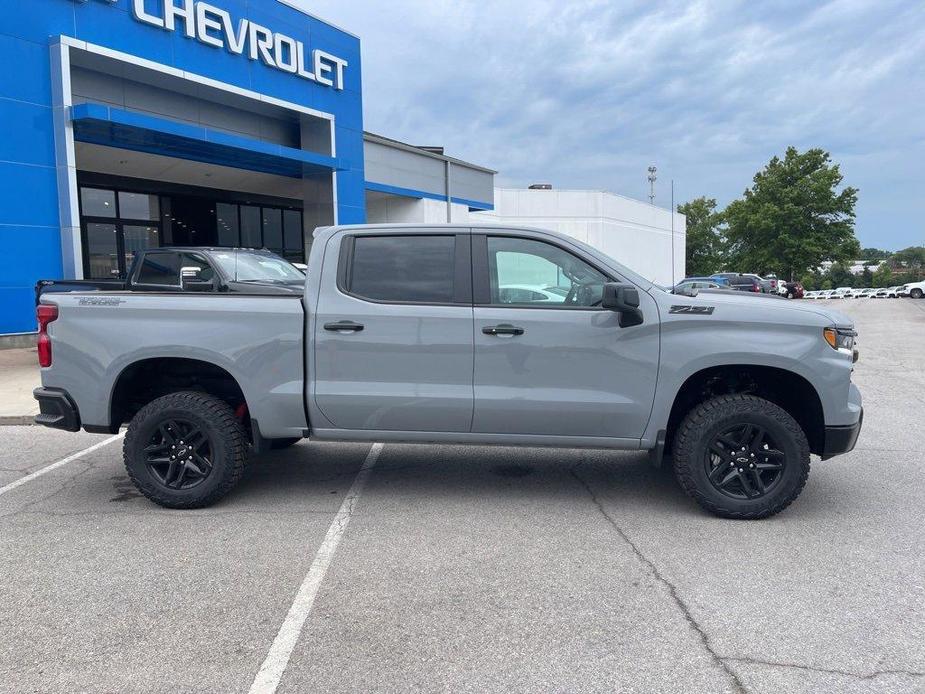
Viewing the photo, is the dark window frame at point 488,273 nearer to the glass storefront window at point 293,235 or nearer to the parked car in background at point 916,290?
the glass storefront window at point 293,235

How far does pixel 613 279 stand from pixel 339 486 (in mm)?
2614

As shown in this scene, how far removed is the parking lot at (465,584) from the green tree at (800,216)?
58230 millimetres

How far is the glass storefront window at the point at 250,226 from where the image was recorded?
925 inches

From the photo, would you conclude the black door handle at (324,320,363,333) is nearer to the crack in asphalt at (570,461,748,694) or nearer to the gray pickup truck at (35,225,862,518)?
the gray pickup truck at (35,225,862,518)

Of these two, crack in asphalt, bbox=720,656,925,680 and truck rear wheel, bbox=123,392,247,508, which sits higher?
truck rear wheel, bbox=123,392,247,508

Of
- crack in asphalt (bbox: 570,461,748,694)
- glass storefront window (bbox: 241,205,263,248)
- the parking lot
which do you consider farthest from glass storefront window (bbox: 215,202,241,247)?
crack in asphalt (bbox: 570,461,748,694)

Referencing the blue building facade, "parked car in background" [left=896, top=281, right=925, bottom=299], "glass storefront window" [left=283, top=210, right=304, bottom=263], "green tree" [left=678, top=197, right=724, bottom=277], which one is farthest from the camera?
"green tree" [left=678, top=197, right=724, bottom=277]

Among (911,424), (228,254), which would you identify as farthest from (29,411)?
(911,424)

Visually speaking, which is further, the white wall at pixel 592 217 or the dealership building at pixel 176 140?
the white wall at pixel 592 217

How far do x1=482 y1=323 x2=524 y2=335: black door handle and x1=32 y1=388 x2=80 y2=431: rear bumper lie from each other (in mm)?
2959

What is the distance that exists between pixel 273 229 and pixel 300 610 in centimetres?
2242

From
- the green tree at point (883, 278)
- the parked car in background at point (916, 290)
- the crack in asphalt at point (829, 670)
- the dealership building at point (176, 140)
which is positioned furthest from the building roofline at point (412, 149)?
the green tree at point (883, 278)

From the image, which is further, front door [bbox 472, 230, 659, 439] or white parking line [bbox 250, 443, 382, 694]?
front door [bbox 472, 230, 659, 439]

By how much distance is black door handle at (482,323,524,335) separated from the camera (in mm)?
4621
